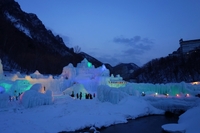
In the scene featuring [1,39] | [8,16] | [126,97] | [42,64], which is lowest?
[126,97]

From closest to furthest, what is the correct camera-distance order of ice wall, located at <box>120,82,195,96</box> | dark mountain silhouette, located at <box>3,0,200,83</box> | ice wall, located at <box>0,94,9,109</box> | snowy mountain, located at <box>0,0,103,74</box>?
ice wall, located at <box>0,94,9,109</box> < ice wall, located at <box>120,82,195,96</box> < snowy mountain, located at <box>0,0,103,74</box> < dark mountain silhouette, located at <box>3,0,200,83</box>

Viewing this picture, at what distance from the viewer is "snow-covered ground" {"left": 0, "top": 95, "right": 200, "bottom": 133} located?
1452cm

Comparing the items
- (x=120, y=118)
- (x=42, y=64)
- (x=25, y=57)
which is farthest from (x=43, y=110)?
(x=42, y=64)

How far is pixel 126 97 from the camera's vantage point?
23969mm

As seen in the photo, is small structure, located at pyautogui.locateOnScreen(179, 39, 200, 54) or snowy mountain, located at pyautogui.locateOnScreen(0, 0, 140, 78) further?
small structure, located at pyautogui.locateOnScreen(179, 39, 200, 54)

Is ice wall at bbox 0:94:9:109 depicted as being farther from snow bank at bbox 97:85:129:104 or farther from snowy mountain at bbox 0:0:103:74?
snowy mountain at bbox 0:0:103:74

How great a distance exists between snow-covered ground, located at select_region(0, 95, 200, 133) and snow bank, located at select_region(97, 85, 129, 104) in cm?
80

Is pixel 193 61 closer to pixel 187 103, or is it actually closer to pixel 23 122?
pixel 187 103

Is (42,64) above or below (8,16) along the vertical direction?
below

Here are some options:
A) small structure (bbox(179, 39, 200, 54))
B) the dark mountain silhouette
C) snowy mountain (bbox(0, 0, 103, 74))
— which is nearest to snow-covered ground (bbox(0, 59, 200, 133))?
snowy mountain (bbox(0, 0, 103, 74))

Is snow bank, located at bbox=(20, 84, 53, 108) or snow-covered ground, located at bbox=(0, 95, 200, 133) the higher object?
snow bank, located at bbox=(20, 84, 53, 108)

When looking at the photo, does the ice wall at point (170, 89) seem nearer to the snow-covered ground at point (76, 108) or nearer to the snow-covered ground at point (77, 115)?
the snow-covered ground at point (76, 108)

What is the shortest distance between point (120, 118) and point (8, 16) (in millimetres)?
73919

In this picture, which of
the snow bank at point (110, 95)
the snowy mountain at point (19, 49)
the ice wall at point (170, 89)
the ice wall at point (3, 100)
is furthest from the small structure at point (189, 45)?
the ice wall at point (3, 100)
